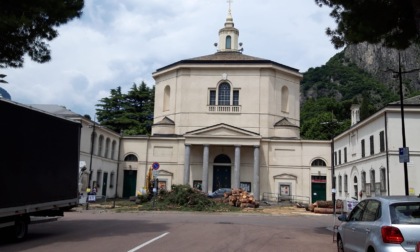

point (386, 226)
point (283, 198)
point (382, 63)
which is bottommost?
point (283, 198)

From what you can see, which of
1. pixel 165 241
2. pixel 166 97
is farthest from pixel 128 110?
pixel 165 241

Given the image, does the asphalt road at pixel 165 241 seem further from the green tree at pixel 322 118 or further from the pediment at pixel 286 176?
the green tree at pixel 322 118

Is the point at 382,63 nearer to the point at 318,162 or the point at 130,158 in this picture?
the point at 318,162

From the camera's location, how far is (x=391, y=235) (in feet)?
23.4

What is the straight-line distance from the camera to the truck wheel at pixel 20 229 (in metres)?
13.0

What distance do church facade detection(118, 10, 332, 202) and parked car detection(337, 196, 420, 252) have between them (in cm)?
3955

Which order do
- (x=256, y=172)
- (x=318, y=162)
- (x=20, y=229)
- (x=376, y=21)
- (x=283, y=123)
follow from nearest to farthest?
(x=20, y=229)
(x=376, y=21)
(x=256, y=172)
(x=318, y=162)
(x=283, y=123)

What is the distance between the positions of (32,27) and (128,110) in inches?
2437

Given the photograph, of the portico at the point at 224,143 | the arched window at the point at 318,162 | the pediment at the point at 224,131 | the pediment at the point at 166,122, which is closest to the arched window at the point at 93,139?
the portico at the point at 224,143

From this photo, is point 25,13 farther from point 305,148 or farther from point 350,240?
point 305,148

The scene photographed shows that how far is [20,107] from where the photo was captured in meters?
12.7

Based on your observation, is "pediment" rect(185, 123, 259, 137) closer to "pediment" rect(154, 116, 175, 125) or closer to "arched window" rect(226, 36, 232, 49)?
"pediment" rect(154, 116, 175, 125)

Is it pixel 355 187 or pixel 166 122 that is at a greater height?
pixel 166 122

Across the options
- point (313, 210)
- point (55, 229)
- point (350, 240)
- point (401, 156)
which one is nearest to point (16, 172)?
point (55, 229)
